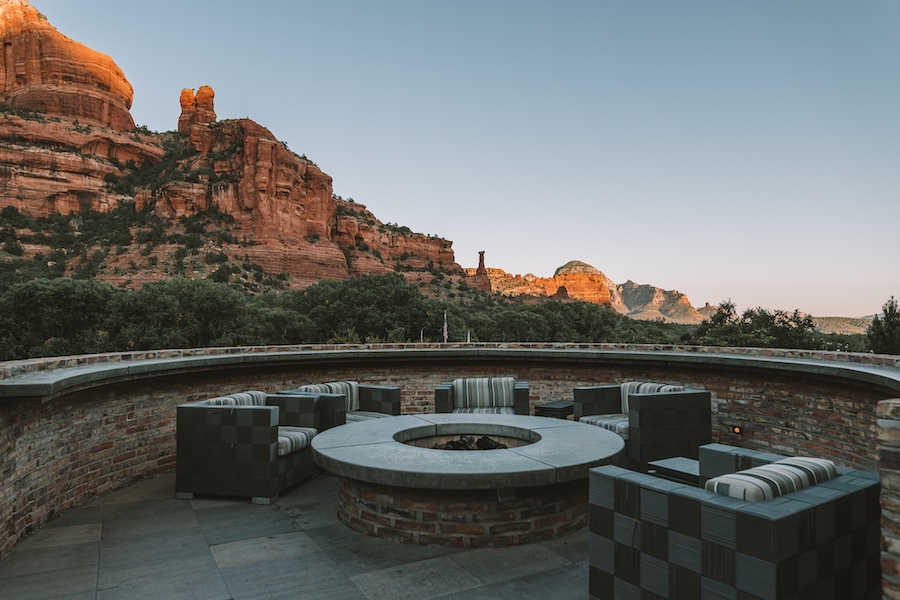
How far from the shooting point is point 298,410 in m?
5.59

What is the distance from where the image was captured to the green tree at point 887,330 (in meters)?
18.0

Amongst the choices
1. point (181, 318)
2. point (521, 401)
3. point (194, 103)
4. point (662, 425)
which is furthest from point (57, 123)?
point (662, 425)

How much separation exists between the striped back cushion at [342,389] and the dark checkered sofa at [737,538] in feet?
14.5

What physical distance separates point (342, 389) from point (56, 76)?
3174 inches

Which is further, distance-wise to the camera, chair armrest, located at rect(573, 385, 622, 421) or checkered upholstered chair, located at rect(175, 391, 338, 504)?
chair armrest, located at rect(573, 385, 622, 421)

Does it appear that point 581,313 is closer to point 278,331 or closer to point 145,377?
point 278,331

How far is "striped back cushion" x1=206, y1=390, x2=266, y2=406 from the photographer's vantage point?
4938 mm

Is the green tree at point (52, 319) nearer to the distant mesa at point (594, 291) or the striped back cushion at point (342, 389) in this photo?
the striped back cushion at point (342, 389)

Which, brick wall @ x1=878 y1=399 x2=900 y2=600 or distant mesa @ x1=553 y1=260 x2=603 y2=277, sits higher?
distant mesa @ x1=553 y1=260 x2=603 y2=277

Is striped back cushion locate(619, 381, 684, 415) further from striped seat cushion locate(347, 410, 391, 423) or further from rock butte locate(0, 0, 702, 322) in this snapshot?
rock butte locate(0, 0, 702, 322)

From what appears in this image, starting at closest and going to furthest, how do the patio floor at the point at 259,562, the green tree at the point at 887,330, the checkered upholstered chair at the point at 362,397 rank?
the patio floor at the point at 259,562 → the checkered upholstered chair at the point at 362,397 → the green tree at the point at 887,330

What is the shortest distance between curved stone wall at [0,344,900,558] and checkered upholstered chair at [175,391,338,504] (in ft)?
2.94

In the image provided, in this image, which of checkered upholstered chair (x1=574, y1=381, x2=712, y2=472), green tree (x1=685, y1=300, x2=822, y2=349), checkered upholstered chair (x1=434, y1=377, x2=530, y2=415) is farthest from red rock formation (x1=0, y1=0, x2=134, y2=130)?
checkered upholstered chair (x1=574, y1=381, x2=712, y2=472)

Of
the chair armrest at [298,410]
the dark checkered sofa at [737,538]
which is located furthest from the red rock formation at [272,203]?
the dark checkered sofa at [737,538]
